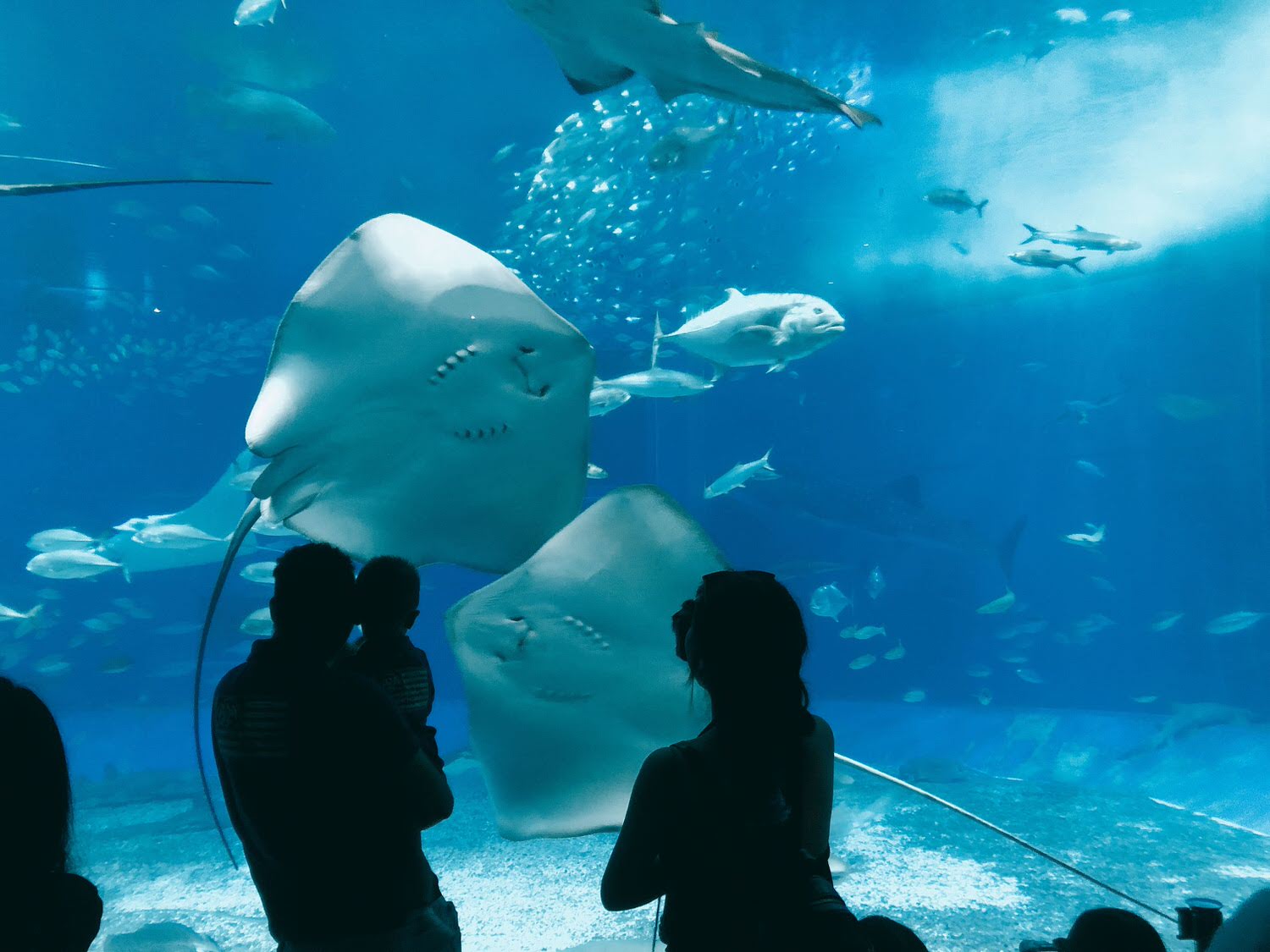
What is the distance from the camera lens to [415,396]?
1.76 metres

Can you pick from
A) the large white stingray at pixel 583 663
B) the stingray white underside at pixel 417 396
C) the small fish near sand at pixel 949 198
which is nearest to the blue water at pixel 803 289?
the small fish near sand at pixel 949 198

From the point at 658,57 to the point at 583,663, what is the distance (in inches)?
64.3

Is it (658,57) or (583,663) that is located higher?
(658,57)

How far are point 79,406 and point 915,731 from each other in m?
17.5

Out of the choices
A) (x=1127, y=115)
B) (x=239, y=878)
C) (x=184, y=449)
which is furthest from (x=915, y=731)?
(x=184, y=449)

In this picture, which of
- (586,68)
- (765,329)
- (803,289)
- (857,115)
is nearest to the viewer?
(857,115)

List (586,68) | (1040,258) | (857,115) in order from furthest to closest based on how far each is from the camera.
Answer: (1040,258), (586,68), (857,115)

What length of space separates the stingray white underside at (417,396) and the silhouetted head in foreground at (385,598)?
15.6 inches

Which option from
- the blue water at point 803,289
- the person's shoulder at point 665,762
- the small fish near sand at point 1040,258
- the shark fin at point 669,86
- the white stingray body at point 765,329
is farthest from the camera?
the blue water at point 803,289

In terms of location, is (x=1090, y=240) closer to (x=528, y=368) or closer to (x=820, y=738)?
(x=528, y=368)

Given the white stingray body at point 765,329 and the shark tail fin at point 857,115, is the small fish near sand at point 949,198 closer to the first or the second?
the white stingray body at point 765,329

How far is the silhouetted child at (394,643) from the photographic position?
142 centimetres

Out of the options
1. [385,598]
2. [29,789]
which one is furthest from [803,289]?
[29,789]

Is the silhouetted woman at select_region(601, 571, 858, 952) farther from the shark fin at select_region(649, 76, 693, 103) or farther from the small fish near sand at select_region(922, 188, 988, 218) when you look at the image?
the small fish near sand at select_region(922, 188, 988, 218)
